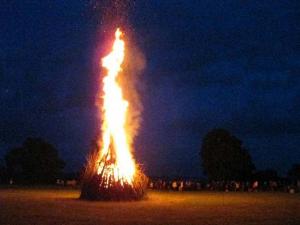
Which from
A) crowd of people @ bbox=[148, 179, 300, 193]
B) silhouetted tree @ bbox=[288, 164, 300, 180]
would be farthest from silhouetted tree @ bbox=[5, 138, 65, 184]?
silhouetted tree @ bbox=[288, 164, 300, 180]

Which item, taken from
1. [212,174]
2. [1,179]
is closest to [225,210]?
[212,174]

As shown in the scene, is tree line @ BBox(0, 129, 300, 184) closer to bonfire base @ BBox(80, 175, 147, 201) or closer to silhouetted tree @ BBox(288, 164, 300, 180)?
silhouetted tree @ BBox(288, 164, 300, 180)

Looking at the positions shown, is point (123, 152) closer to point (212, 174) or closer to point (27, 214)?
point (27, 214)

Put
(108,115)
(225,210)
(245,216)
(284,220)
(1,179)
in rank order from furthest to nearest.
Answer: (1,179) < (108,115) < (225,210) < (245,216) < (284,220)

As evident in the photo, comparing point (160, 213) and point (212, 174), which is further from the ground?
point (212, 174)

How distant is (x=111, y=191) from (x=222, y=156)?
28.2 metres

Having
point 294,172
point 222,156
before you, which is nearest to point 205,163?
point 222,156

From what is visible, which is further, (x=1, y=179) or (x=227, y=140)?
(x=1, y=179)

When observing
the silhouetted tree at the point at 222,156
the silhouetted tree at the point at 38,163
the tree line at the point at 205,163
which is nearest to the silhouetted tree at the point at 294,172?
the tree line at the point at 205,163

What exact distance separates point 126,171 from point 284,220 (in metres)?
12.7

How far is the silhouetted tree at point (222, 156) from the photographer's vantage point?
58281 millimetres

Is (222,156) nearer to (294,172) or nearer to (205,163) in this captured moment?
(205,163)

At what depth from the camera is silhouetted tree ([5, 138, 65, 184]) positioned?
205 feet

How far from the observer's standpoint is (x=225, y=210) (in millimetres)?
25234
